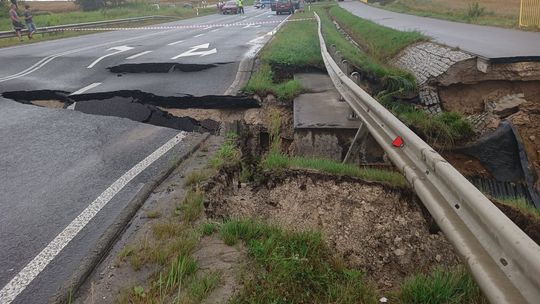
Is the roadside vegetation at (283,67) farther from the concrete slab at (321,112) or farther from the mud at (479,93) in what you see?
the mud at (479,93)

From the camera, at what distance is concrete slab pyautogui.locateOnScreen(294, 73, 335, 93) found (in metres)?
8.29

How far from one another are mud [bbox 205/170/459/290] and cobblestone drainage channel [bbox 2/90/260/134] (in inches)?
87.7

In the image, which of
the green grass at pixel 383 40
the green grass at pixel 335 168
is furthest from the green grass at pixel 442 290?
the green grass at pixel 383 40

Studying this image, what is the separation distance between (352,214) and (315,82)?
501cm

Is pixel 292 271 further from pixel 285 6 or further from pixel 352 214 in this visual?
pixel 285 6

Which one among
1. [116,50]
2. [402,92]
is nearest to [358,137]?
[402,92]

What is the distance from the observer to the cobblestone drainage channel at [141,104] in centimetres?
677

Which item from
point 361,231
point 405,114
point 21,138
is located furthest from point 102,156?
point 405,114

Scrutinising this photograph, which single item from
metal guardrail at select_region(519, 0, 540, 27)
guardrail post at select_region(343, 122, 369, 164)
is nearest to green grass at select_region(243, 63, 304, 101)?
guardrail post at select_region(343, 122, 369, 164)

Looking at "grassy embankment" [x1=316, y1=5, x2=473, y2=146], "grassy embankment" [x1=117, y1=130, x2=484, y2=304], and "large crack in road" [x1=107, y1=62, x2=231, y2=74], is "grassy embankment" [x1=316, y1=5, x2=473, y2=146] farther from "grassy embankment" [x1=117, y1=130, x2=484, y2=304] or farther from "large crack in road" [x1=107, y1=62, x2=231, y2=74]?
"grassy embankment" [x1=117, y1=130, x2=484, y2=304]

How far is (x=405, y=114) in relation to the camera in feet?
25.1

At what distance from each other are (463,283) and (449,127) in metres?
5.05

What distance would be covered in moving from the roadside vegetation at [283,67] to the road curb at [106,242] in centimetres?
337

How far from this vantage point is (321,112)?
22.4 feet
